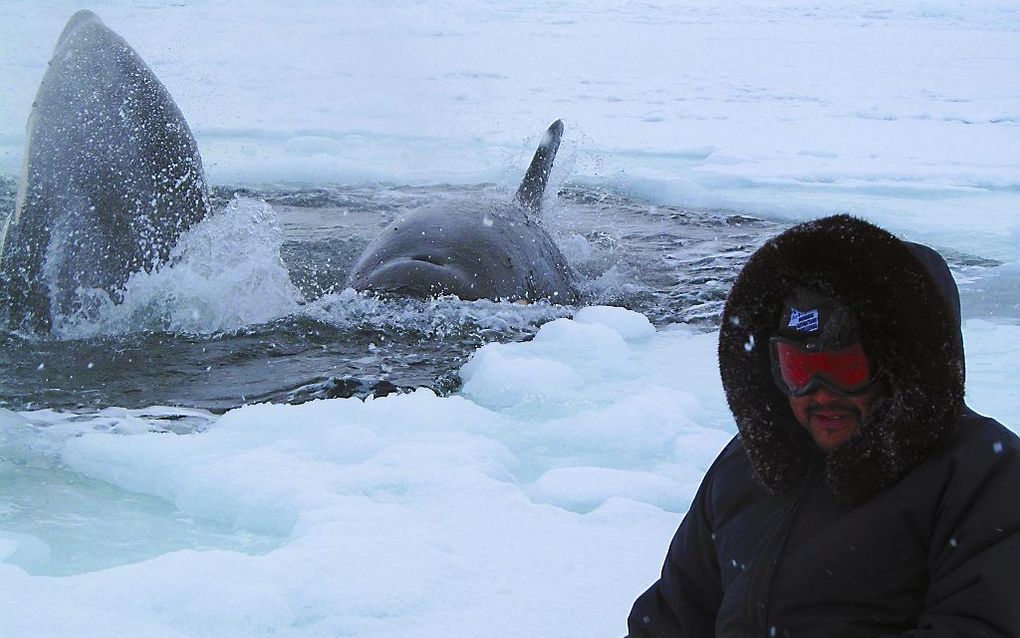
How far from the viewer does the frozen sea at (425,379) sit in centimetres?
272

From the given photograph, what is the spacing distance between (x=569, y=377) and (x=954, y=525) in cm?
321

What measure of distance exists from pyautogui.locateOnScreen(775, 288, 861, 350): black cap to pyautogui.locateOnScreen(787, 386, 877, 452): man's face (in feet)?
0.25

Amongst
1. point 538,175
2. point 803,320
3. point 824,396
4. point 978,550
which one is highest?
point 803,320

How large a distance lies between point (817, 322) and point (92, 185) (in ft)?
13.7

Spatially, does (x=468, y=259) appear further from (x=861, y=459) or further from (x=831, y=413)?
(x=861, y=459)

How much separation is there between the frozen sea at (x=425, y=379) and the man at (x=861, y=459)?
890 mm

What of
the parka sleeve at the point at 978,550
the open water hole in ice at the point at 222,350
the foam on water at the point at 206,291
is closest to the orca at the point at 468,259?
the open water hole in ice at the point at 222,350

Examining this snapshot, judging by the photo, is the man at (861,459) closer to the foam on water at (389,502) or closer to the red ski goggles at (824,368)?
the red ski goggles at (824,368)

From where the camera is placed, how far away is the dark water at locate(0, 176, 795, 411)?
4578 mm

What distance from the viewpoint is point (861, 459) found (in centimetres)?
162

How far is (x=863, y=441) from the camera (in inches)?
63.7

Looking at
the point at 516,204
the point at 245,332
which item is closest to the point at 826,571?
the point at 245,332

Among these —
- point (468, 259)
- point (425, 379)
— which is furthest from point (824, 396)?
point (468, 259)

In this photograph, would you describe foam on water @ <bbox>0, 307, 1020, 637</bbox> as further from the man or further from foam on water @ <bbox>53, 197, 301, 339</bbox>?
foam on water @ <bbox>53, 197, 301, 339</bbox>
